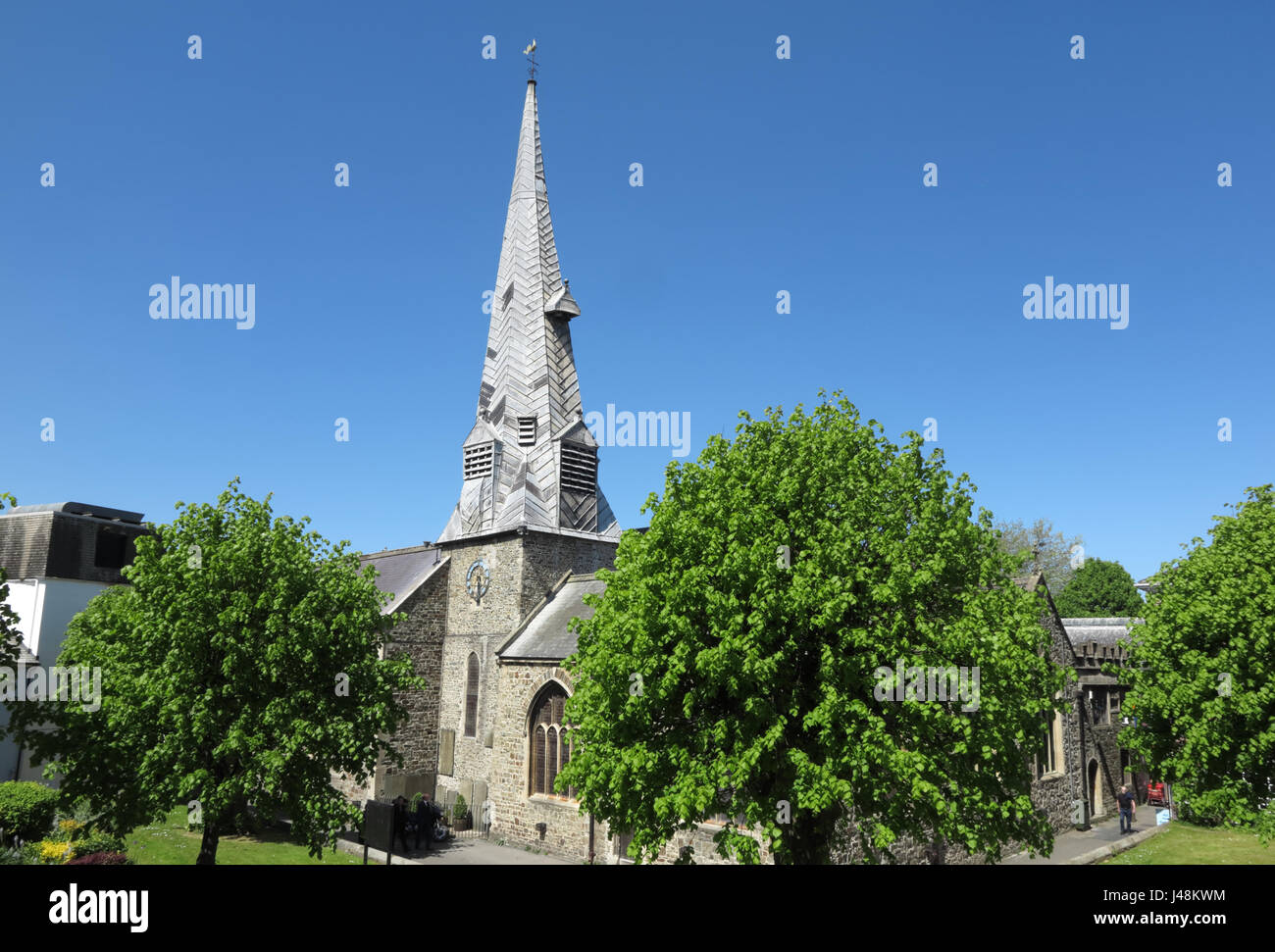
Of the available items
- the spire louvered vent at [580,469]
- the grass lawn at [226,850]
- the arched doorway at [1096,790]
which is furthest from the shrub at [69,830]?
the arched doorway at [1096,790]

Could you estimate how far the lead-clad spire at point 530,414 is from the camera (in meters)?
36.8


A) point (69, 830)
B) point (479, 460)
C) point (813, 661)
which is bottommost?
point (69, 830)

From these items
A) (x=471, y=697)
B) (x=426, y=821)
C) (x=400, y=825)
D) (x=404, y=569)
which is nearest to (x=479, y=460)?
(x=404, y=569)

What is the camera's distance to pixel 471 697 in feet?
116

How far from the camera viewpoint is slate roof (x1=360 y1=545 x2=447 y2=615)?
1490 inches

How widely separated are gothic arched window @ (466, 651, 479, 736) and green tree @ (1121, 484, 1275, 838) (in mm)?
24037

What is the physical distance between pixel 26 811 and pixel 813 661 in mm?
21199

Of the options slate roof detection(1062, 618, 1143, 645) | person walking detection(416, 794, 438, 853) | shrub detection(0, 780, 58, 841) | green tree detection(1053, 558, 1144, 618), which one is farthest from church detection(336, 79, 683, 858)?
green tree detection(1053, 558, 1144, 618)

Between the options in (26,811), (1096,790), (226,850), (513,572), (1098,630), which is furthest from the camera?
(1098,630)

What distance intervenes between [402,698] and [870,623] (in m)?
25.2

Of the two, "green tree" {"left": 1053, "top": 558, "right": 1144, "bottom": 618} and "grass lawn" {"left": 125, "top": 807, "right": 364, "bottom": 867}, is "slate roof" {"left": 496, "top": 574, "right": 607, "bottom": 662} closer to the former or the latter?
"grass lawn" {"left": 125, "top": 807, "right": 364, "bottom": 867}

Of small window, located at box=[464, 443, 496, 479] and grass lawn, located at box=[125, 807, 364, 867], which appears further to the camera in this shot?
small window, located at box=[464, 443, 496, 479]

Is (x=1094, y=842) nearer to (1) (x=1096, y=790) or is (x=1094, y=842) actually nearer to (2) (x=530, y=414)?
(1) (x=1096, y=790)
